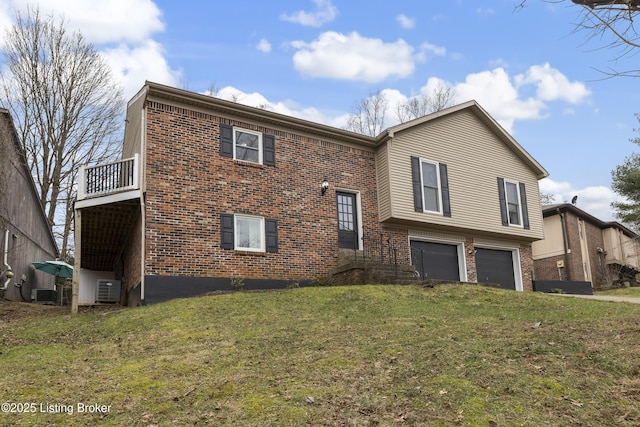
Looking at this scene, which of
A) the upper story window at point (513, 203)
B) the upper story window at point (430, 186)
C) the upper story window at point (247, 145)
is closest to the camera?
the upper story window at point (247, 145)

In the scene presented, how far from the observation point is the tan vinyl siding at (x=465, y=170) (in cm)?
1761

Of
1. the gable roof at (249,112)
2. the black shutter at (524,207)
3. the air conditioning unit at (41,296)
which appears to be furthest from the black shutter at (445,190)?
the air conditioning unit at (41,296)

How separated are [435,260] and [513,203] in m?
4.23

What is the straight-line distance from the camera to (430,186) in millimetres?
18281

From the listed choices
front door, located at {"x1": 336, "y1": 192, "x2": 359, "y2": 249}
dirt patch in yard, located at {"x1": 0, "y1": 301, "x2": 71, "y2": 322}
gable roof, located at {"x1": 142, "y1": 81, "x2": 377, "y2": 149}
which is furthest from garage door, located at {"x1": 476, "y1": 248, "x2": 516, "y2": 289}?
dirt patch in yard, located at {"x1": 0, "y1": 301, "x2": 71, "y2": 322}

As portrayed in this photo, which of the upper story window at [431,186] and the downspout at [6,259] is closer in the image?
the upper story window at [431,186]

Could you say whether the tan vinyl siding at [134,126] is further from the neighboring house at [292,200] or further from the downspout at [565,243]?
the downspout at [565,243]

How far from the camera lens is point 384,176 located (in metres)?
17.5

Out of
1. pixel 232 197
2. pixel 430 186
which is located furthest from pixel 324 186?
pixel 430 186

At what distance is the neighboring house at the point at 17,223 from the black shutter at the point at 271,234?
8399 mm

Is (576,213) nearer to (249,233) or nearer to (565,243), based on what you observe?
(565,243)

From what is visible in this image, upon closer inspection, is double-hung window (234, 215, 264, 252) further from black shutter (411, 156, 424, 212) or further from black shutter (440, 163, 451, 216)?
black shutter (440, 163, 451, 216)

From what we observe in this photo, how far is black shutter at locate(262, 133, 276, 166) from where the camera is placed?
15.8m

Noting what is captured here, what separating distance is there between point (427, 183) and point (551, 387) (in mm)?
12633
